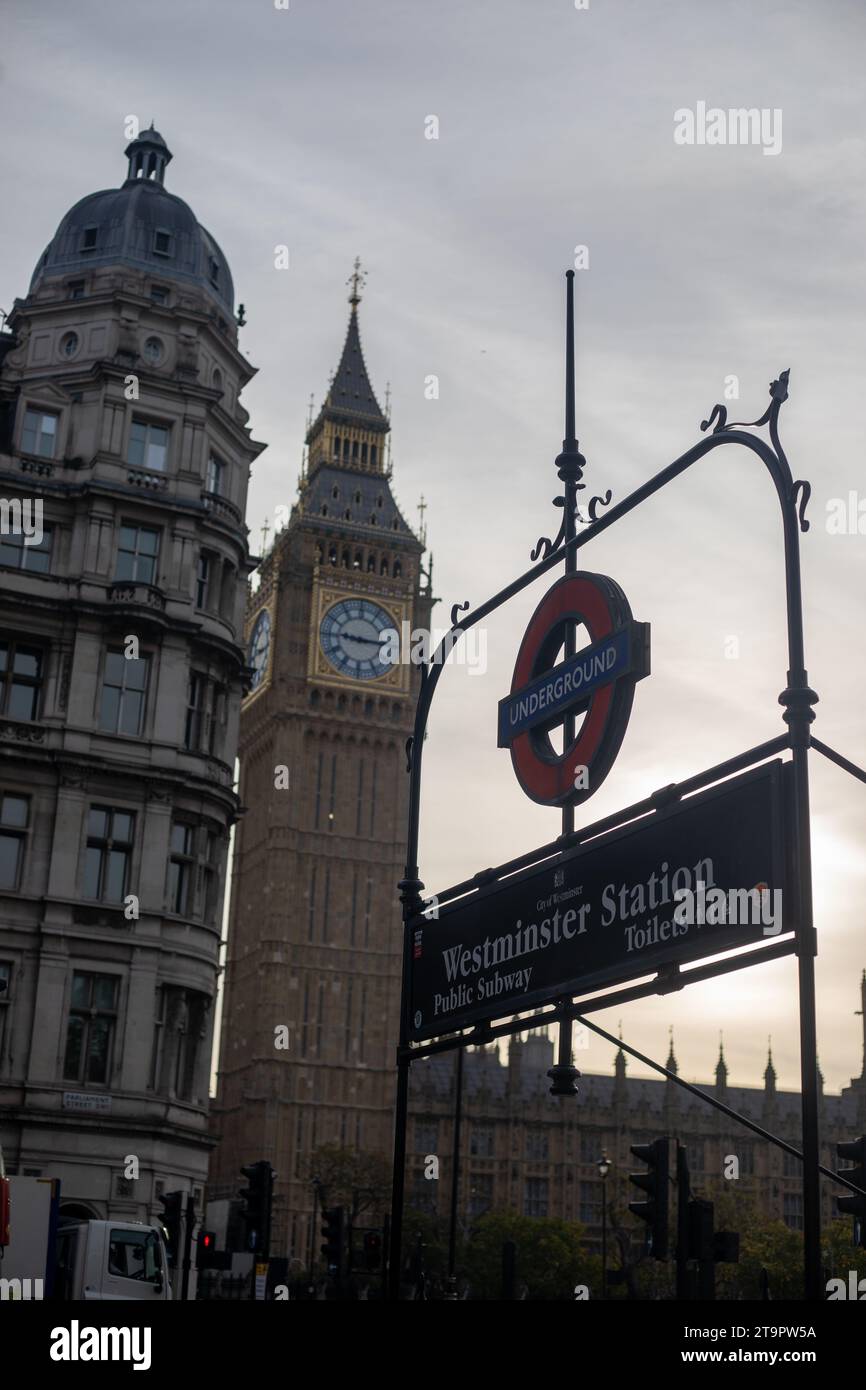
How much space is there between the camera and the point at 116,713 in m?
39.1

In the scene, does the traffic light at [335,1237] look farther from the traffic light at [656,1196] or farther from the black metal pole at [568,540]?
the black metal pole at [568,540]

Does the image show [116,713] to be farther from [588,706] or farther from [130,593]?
[588,706]

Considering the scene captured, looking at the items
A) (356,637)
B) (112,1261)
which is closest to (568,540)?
(112,1261)

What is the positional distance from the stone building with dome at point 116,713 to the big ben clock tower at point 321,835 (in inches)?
2951

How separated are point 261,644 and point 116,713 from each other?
92.7 meters

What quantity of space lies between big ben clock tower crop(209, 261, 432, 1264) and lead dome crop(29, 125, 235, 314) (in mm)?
70798

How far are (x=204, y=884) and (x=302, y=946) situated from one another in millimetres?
83873

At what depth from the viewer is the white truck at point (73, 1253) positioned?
79.9 feet

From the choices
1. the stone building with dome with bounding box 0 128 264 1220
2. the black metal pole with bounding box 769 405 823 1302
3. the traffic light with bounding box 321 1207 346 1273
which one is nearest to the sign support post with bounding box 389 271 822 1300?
the black metal pole with bounding box 769 405 823 1302

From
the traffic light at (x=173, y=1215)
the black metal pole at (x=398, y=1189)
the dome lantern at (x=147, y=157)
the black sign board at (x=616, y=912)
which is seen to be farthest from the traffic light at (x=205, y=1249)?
the dome lantern at (x=147, y=157)

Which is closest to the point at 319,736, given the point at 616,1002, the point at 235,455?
the point at 235,455

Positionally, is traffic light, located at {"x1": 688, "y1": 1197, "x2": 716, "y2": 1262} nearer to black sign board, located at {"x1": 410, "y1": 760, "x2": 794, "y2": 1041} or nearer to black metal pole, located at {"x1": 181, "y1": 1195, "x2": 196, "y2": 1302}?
black sign board, located at {"x1": 410, "y1": 760, "x2": 794, "y2": 1041}

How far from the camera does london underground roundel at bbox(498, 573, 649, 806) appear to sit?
11.0m
